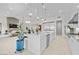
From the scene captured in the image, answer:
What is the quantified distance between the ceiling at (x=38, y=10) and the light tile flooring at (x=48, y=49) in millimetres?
523

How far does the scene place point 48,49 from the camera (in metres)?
2.86

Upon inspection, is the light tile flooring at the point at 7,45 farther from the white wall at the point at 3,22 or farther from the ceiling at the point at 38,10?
the ceiling at the point at 38,10

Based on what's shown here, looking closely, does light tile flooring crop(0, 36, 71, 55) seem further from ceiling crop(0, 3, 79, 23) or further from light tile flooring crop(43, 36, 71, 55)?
ceiling crop(0, 3, 79, 23)

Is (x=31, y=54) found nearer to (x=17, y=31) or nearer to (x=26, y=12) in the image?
(x=17, y=31)

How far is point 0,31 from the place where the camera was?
270cm

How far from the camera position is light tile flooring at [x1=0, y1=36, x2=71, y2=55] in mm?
2682

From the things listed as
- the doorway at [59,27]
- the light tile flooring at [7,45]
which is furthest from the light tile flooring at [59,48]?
the light tile flooring at [7,45]

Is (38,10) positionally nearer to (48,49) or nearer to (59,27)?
(59,27)

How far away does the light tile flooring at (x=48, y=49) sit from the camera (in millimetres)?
2682

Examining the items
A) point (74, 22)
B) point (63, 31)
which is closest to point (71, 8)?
point (74, 22)

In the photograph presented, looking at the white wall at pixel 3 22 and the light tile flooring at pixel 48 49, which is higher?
the white wall at pixel 3 22

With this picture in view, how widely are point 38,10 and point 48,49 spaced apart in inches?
36.0

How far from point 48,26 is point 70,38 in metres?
0.58

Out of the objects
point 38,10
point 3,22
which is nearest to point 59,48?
point 38,10
